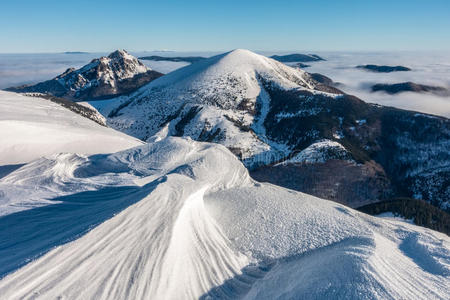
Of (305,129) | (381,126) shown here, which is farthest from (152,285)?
(381,126)

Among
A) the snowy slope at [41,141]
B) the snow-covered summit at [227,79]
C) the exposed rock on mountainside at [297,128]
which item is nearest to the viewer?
the snowy slope at [41,141]

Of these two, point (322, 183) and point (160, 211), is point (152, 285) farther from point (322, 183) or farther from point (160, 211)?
point (322, 183)

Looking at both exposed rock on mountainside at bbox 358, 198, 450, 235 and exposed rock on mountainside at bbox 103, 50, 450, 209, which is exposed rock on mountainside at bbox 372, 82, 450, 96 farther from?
exposed rock on mountainside at bbox 358, 198, 450, 235

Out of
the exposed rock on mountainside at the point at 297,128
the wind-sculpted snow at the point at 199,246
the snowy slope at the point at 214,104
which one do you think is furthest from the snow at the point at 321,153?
the wind-sculpted snow at the point at 199,246

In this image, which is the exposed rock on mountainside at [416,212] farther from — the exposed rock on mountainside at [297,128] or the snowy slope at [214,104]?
the snowy slope at [214,104]

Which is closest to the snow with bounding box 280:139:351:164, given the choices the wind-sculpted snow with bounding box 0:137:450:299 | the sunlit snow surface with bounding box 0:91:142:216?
the wind-sculpted snow with bounding box 0:137:450:299

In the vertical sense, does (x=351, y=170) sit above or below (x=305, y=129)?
below
